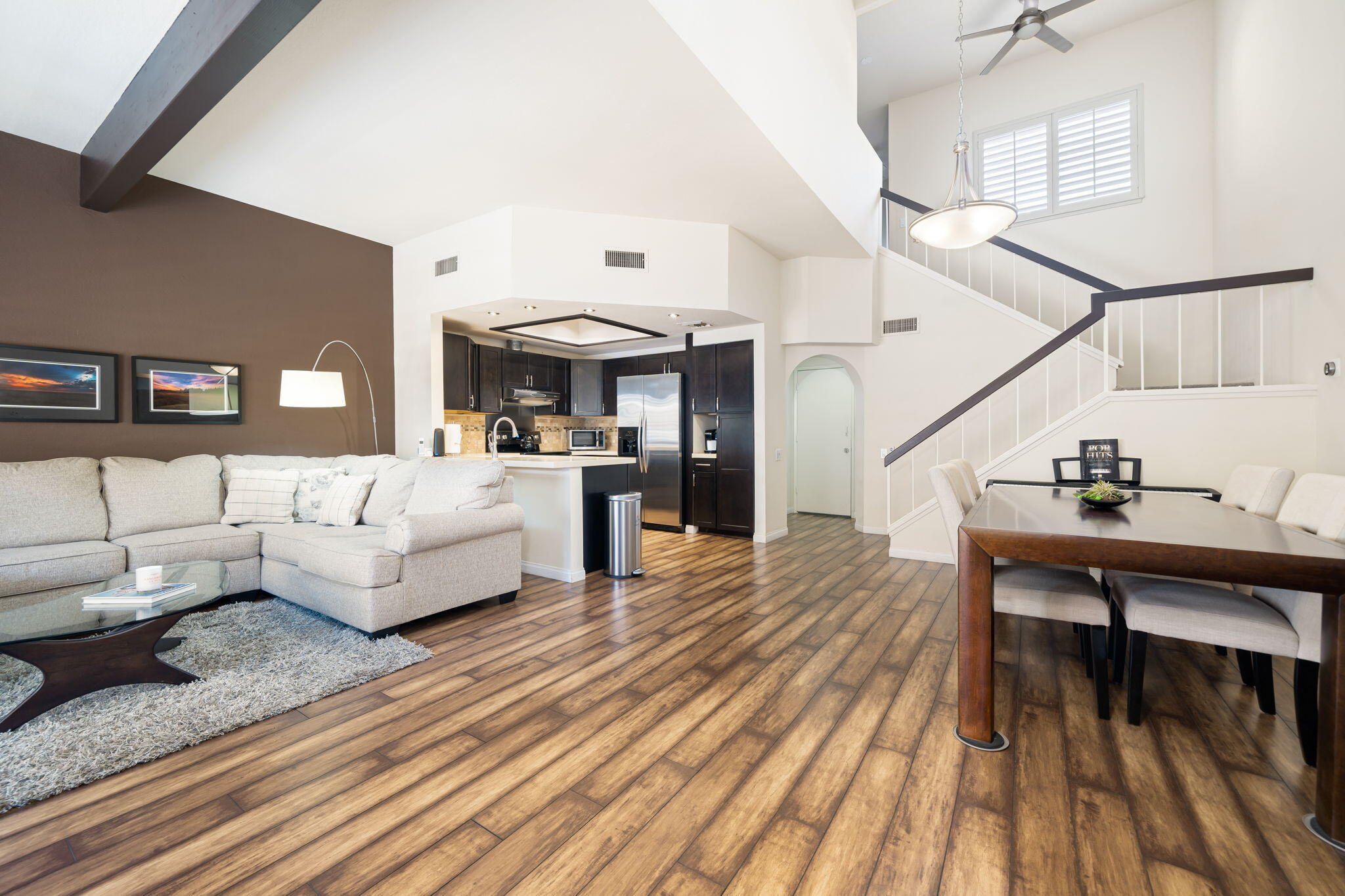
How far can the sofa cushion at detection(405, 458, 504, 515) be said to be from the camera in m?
3.54

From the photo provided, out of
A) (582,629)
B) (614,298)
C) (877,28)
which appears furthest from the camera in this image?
(877,28)

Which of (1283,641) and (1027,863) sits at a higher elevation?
(1283,641)

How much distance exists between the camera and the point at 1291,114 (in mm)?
3711

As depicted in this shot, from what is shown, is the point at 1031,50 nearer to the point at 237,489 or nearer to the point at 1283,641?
the point at 1283,641

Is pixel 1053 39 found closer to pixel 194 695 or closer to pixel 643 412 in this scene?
pixel 643 412

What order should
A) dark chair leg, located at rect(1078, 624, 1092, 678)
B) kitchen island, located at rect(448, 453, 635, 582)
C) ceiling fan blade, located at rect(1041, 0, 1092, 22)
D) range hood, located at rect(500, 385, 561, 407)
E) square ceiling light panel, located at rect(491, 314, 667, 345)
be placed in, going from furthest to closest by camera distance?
1. range hood, located at rect(500, 385, 561, 407)
2. square ceiling light panel, located at rect(491, 314, 667, 345)
3. ceiling fan blade, located at rect(1041, 0, 1092, 22)
4. kitchen island, located at rect(448, 453, 635, 582)
5. dark chair leg, located at rect(1078, 624, 1092, 678)

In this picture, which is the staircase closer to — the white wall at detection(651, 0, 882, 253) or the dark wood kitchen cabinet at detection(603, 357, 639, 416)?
the white wall at detection(651, 0, 882, 253)

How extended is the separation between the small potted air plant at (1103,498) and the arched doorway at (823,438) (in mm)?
4547

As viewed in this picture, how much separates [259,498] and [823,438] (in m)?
6.35

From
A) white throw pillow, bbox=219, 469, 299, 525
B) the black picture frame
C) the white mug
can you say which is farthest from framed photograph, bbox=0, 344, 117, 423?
the black picture frame

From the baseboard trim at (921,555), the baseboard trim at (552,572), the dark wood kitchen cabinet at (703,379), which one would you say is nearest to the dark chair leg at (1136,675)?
the baseboard trim at (921,555)

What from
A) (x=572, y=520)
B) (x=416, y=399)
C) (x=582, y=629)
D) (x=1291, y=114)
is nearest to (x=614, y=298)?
(x=572, y=520)

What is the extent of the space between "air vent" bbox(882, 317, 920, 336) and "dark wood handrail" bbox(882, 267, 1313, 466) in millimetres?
1509

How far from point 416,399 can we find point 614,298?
92.8 inches
